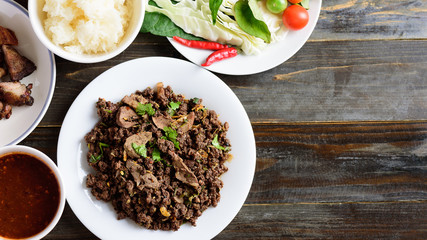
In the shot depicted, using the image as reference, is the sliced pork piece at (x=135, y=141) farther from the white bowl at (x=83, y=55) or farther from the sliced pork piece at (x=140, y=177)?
the white bowl at (x=83, y=55)

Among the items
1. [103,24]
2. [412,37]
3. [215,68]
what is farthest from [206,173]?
[412,37]

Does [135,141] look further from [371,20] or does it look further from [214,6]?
[371,20]

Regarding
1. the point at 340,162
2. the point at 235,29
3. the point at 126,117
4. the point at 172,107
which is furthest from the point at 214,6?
the point at 340,162

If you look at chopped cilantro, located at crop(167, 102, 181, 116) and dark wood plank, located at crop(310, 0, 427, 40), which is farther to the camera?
dark wood plank, located at crop(310, 0, 427, 40)

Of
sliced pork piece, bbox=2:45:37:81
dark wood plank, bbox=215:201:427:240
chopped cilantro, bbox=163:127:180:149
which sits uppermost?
sliced pork piece, bbox=2:45:37:81

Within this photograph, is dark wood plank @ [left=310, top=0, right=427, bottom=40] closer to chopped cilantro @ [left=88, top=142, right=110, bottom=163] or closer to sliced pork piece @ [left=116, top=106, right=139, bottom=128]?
sliced pork piece @ [left=116, top=106, right=139, bottom=128]

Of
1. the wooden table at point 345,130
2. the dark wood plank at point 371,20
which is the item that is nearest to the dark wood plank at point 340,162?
the wooden table at point 345,130

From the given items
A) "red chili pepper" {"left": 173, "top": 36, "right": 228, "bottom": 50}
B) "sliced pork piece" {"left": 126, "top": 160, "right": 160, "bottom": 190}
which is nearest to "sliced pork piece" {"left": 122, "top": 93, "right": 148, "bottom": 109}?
"sliced pork piece" {"left": 126, "top": 160, "right": 160, "bottom": 190}
